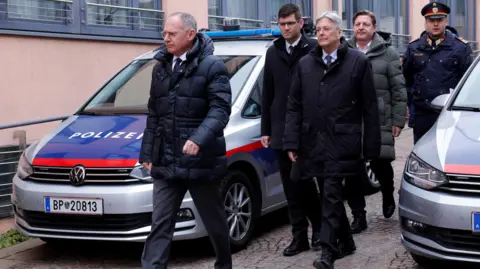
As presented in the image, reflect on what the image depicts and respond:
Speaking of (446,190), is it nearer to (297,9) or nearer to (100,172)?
(297,9)

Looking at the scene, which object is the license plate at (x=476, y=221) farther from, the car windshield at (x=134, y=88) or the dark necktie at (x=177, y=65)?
the car windshield at (x=134, y=88)

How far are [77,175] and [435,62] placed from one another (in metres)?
3.33

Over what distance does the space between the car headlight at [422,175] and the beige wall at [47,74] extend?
16.1 ft

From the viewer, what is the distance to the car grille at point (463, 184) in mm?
5004

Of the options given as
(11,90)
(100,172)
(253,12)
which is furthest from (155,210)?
(253,12)

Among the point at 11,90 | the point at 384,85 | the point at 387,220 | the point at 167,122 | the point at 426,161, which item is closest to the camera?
the point at 167,122

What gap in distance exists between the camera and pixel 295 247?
6273 millimetres

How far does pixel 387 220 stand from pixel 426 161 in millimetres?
2252

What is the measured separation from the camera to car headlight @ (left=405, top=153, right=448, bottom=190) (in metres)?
5.16

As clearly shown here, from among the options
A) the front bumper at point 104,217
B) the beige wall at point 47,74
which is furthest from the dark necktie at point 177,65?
the beige wall at point 47,74

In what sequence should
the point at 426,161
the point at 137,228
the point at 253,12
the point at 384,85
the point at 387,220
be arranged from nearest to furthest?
the point at 426,161 < the point at 137,228 < the point at 384,85 < the point at 387,220 < the point at 253,12

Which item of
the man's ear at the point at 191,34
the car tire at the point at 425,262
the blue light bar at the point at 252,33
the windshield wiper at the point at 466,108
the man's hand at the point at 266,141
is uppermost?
the blue light bar at the point at 252,33

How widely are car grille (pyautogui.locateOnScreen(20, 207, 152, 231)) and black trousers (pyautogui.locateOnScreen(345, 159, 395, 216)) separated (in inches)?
63.6

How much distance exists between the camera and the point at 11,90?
9.58m
